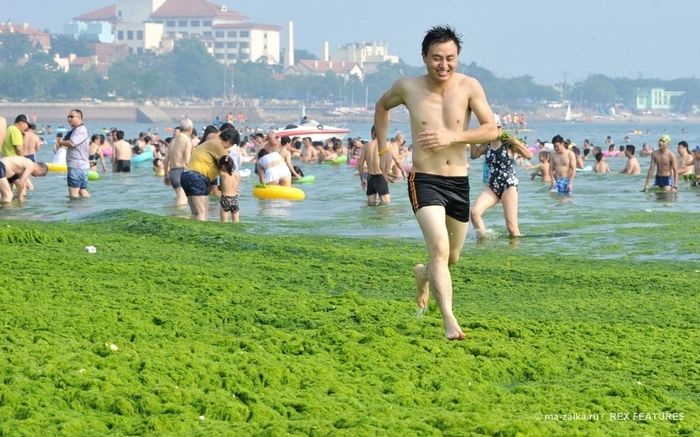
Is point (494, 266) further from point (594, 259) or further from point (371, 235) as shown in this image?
point (371, 235)

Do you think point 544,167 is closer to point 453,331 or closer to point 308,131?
point 453,331

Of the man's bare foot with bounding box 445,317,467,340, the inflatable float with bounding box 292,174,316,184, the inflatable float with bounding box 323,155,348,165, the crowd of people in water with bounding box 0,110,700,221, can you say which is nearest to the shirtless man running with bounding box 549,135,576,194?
the crowd of people in water with bounding box 0,110,700,221

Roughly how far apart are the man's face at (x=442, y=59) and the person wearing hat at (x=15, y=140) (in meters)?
12.9

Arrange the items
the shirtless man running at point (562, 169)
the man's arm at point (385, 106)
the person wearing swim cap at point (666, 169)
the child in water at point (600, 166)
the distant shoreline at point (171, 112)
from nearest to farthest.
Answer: the man's arm at point (385, 106)
the shirtless man running at point (562, 169)
the person wearing swim cap at point (666, 169)
the child in water at point (600, 166)
the distant shoreline at point (171, 112)

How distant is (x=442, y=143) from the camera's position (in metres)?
6.50

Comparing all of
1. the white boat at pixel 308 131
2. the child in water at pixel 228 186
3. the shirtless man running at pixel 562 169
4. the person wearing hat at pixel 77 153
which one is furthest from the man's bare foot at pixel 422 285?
the white boat at pixel 308 131

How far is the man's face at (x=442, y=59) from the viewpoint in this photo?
6.58 m

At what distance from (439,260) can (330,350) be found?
0.79m

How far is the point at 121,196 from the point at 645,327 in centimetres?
1617

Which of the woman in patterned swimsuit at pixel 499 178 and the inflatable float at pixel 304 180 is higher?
the woman in patterned swimsuit at pixel 499 178

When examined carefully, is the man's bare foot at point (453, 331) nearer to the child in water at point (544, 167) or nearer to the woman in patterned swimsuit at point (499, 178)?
the woman in patterned swimsuit at point (499, 178)

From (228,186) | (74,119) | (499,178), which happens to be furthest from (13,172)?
(499,178)

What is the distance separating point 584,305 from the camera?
851 centimetres

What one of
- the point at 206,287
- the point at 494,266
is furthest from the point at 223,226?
the point at 206,287
